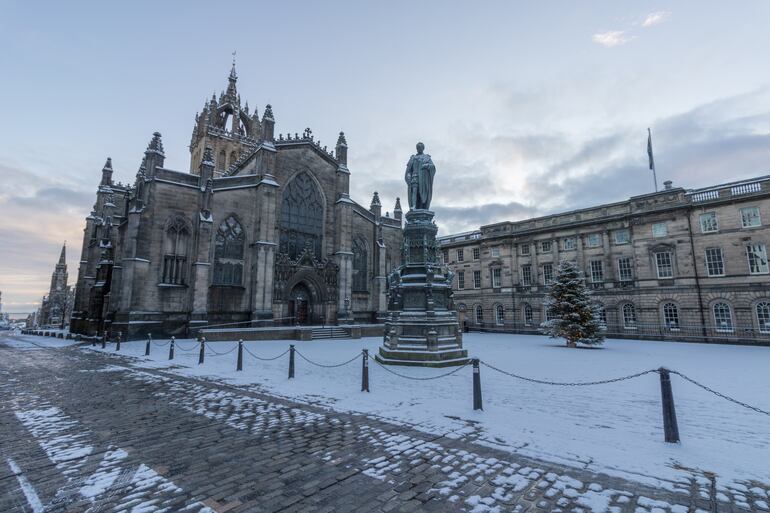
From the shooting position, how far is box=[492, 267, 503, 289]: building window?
126 ft

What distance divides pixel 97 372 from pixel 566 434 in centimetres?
1453

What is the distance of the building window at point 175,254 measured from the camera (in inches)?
989

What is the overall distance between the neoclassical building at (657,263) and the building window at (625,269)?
0.08 m

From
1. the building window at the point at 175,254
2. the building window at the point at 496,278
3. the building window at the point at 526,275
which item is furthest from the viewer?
the building window at the point at 496,278

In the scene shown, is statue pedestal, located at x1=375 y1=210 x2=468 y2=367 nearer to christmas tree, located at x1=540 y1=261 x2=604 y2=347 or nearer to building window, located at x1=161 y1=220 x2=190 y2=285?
christmas tree, located at x1=540 y1=261 x2=604 y2=347

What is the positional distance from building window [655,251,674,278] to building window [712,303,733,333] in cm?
349

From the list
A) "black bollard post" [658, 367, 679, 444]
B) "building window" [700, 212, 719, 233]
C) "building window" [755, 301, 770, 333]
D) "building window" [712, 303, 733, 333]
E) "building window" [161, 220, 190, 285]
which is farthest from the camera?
"building window" [700, 212, 719, 233]

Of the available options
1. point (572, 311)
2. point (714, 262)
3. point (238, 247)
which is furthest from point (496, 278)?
point (238, 247)

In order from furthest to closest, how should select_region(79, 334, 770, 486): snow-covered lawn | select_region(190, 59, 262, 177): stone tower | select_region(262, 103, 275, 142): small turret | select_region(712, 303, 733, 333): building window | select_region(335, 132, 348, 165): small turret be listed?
select_region(190, 59, 262, 177): stone tower, select_region(335, 132, 348, 165): small turret, select_region(262, 103, 275, 142): small turret, select_region(712, 303, 733, 333): building window, select_region(79, 334, 770, 486): snow-covered lawn

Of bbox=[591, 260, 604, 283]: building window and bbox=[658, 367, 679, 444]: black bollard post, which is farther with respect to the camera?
bbox=[591, 260, 604, 283]: building window

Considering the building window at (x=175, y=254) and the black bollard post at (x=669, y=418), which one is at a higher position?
the building window at (x=175, y=254)

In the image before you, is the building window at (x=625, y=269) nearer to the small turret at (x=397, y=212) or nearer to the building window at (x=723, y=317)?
the building window at (x=723, y=317)

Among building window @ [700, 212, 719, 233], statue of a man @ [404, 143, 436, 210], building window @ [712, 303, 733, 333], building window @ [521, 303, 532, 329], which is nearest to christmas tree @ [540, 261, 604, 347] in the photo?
building window @ [712, 303, 733, 333]

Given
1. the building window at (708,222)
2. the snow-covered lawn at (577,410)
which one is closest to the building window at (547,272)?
the building window at (708,222)
